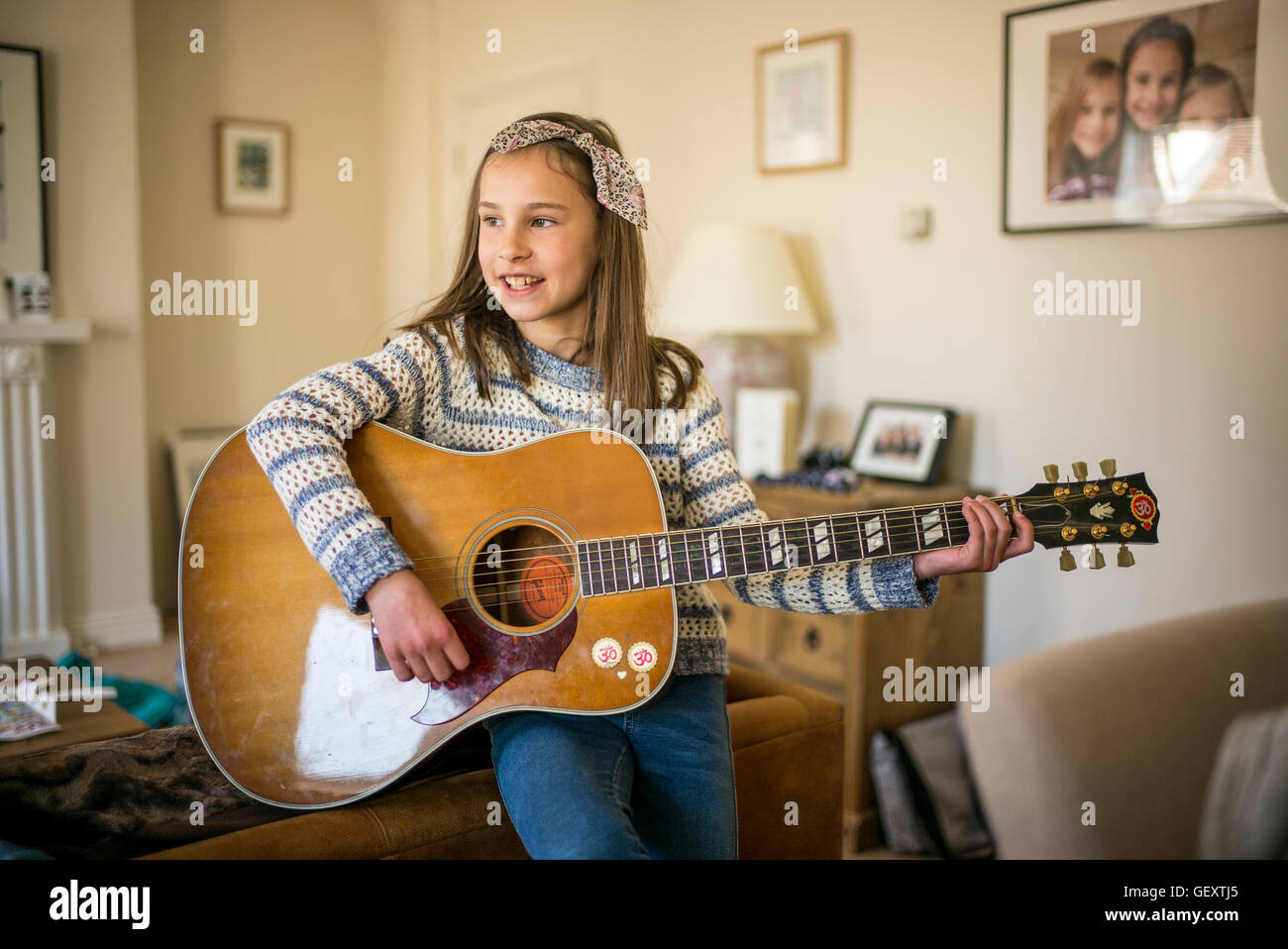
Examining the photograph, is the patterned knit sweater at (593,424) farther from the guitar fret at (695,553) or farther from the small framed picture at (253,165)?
the small framed picture at (253,165)

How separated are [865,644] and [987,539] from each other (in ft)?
3.33

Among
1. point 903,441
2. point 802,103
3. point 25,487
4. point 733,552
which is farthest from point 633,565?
point 25,487

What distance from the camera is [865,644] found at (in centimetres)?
210

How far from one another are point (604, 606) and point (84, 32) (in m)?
2.73

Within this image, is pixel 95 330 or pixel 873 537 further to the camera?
pixel 95 330

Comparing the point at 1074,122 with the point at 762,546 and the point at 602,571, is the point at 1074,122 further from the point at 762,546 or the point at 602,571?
the point at 602,571

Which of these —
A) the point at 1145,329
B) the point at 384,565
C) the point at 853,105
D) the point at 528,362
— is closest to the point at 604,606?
the point at 384,565

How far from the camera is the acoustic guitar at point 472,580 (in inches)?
43.1

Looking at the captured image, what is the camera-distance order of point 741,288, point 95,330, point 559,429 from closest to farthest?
point 559,429 < point 741,288 < point 95,330

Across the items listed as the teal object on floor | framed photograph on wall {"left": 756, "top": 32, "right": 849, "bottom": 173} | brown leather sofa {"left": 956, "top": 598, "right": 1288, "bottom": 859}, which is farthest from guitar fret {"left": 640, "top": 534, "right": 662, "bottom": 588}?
framed photograph on wall {"left": 756, "top": 32, "right": 849, "bottom": 173}

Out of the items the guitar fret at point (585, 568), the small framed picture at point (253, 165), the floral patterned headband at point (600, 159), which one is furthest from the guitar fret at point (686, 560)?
the small framed picture at point (253, 165)

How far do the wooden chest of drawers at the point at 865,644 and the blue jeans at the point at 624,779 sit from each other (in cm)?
91

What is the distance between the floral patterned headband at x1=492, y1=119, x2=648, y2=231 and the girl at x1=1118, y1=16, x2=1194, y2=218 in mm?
1205
